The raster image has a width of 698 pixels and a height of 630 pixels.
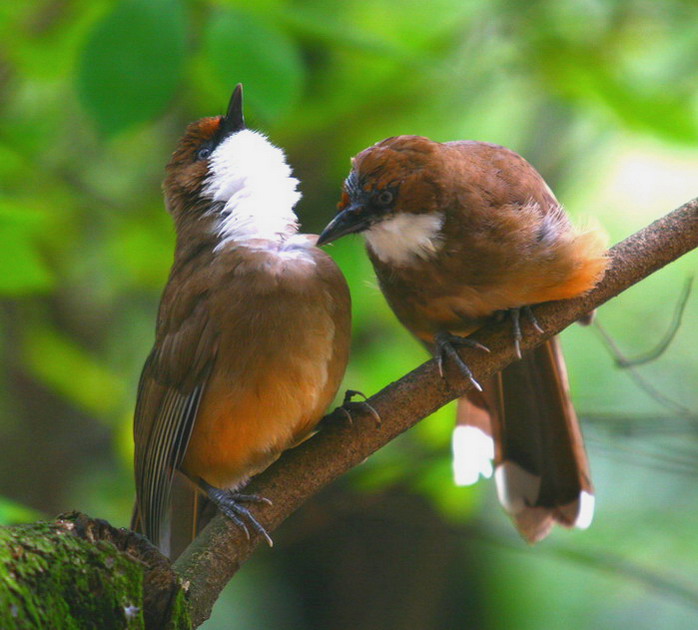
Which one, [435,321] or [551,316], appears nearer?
[551,316]

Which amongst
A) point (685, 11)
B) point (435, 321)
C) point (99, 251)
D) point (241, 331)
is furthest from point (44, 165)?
point (685, 11)

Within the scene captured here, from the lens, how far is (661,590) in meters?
3.49

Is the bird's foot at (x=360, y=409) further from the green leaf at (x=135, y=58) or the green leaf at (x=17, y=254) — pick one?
the green leaf at (x=135, y=58)

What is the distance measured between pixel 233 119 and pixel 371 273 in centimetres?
78

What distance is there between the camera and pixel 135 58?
2.68 m

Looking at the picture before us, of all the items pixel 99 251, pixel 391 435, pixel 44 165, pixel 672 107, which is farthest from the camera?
pixel 99 251

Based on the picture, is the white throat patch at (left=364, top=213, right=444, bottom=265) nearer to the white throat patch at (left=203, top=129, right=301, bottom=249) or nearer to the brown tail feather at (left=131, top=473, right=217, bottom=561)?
the white throat patch at (left=203, top=129, right=301, bottom=249)

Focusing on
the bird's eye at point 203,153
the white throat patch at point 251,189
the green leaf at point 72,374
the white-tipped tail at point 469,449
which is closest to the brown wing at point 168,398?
the white throat patch at point 251,189

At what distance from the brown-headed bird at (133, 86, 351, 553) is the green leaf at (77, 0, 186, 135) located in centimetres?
25

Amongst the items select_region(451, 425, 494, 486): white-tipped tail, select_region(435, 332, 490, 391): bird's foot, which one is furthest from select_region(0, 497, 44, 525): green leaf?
select_region(451, 425, 494, 486): white-tipped tail

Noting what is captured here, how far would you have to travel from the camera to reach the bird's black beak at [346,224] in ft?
8.38

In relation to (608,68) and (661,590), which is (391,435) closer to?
(661,590)

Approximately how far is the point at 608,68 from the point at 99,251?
2452mm

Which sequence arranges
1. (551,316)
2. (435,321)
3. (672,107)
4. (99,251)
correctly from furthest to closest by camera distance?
(99,251) → (672,107) → (435,321) → (551,316)
